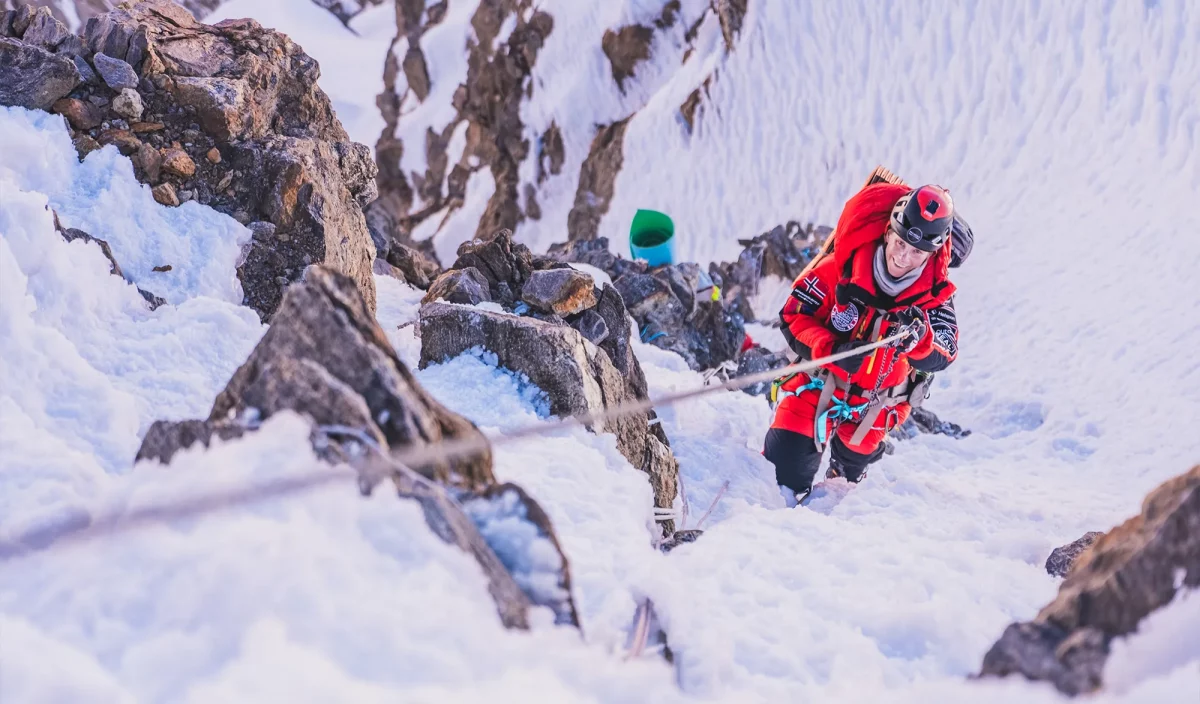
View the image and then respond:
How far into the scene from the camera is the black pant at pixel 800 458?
4.16 m

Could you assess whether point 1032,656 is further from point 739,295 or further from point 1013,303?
point 739,295

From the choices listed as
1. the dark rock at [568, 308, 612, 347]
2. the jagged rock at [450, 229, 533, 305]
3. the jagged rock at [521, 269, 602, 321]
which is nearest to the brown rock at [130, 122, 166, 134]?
the jagged rock at [450, 229, 533, 305]

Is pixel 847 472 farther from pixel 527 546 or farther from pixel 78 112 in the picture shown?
pixel 78 112

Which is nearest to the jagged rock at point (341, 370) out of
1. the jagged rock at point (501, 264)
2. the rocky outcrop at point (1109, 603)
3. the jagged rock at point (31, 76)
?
the rocky outcrop at point (1109, 603)

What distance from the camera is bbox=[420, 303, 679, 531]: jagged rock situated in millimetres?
2947

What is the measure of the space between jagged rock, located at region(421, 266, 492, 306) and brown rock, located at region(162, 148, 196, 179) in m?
1.49

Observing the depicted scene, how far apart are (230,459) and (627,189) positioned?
13.2 m

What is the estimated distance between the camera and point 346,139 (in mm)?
4691

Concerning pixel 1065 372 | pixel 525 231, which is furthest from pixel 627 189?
pixel 1065 372

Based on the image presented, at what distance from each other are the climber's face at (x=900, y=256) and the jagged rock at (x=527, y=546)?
8.39ft

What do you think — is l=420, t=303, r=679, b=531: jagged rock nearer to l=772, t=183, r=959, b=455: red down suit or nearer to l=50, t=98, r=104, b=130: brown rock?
l=772, t=183, r=959, b=455: red down suit

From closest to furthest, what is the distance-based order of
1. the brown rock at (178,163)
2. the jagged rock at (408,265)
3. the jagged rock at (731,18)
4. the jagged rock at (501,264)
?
the brown rock at (178,163), the jagged rock at (501,264), the jagged rock at (408,265), the jagged rock at (731,18)

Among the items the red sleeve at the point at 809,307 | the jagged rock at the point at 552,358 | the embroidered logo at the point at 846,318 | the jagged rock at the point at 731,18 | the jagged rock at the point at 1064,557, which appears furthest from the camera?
the jagged rock at the point at 731,18

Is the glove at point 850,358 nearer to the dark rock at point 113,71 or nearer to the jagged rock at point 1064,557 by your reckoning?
the jagged rock at point 1064,557
